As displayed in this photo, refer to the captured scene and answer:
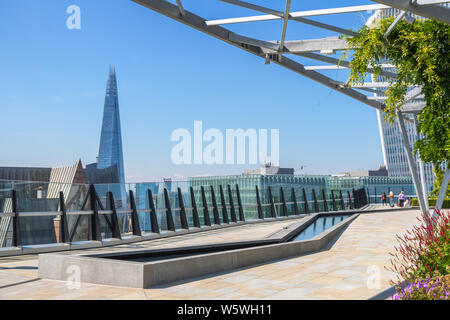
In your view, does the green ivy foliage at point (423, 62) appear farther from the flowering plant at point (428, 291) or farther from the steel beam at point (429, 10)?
Result: the flowering plant at point (428, 291)

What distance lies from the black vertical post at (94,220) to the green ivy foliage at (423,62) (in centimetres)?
739

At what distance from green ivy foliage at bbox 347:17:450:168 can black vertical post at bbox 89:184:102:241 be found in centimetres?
739

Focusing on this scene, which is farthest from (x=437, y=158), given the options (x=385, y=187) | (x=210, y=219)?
(x=385, y=187)

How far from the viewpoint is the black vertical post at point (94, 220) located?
11.2m

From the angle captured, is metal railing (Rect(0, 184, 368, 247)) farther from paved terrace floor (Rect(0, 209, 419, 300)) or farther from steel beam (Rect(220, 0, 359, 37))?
steel beam (Rect(220, 0, 359, 37))

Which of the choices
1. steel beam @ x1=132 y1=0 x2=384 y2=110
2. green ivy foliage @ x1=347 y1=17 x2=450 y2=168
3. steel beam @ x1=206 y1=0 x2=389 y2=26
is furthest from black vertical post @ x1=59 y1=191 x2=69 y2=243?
Result: green ivy foliage @ x1=347 y1=17 x2=450 y2=168

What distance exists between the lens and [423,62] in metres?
9.09

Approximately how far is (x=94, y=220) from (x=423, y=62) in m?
8.97

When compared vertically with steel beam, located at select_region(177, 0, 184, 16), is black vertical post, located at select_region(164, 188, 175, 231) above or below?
below

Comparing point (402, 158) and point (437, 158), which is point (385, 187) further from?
point (402, 158)

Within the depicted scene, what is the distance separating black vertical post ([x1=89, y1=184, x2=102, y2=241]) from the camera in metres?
11.2

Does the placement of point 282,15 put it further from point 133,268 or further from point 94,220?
point 94,220

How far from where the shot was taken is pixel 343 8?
9641 mm
